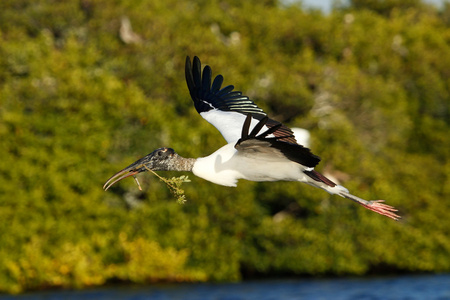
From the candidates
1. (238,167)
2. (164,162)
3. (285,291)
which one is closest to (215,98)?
(164,162)

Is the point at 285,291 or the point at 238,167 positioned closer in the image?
the point at 238,167

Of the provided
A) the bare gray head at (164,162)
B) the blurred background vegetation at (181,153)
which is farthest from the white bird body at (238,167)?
the blurred background vegetation at (181,153)

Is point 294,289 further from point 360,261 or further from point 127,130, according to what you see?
point 127,130

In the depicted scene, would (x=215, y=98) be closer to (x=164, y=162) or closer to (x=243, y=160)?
(x=164, y=162)

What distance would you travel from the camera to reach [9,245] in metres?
29.5

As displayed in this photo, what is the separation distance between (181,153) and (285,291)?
19.5ft

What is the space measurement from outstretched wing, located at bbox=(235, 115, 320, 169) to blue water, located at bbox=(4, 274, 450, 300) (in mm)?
17155

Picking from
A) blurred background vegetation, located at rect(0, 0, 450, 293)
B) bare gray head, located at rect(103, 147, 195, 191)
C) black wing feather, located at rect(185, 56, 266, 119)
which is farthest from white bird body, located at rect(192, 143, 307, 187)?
blurred background vegetation, located at rect(0, 0, 450, 293)

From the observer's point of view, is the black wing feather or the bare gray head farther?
the black wing feather

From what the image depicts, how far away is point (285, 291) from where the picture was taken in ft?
94.1

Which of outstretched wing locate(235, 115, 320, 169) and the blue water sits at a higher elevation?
the blue water

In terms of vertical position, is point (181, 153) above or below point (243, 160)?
above

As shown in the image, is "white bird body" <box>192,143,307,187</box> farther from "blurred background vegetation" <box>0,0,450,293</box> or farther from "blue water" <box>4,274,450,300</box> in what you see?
"blurred background vegetation" <box>0,0,450,293</box>

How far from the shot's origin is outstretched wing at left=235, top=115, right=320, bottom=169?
28.9ft
